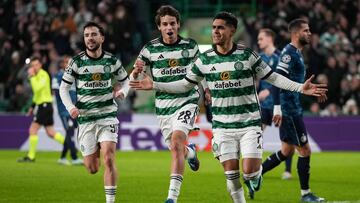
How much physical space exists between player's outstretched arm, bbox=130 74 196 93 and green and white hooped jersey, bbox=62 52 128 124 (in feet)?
1.91

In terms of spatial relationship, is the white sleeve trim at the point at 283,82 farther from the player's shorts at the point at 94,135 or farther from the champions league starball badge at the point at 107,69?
the champions league starball badge at the point at 107,69

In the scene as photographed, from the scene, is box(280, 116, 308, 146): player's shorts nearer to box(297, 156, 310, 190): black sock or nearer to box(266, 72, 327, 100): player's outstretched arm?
box(297, 156, 310, 190): black sock

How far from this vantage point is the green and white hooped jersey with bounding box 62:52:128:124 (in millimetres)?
11758

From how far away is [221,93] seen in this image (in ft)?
34.0

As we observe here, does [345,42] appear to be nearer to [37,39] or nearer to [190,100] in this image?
[37,39]

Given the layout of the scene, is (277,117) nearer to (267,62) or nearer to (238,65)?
(238,65)

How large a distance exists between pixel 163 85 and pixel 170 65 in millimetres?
564

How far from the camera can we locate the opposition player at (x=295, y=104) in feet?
42.7

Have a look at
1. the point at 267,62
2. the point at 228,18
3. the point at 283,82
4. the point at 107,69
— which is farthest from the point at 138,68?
the point at 267,62

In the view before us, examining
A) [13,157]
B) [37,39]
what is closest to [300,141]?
[13,157]

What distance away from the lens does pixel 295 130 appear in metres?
13.4

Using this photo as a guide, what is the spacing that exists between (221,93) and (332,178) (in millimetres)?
6856

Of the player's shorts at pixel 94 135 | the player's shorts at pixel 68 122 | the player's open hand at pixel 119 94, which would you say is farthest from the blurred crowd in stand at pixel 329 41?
the player's shorts at pixel 94 135

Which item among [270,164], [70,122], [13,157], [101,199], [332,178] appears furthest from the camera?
[13,157]
